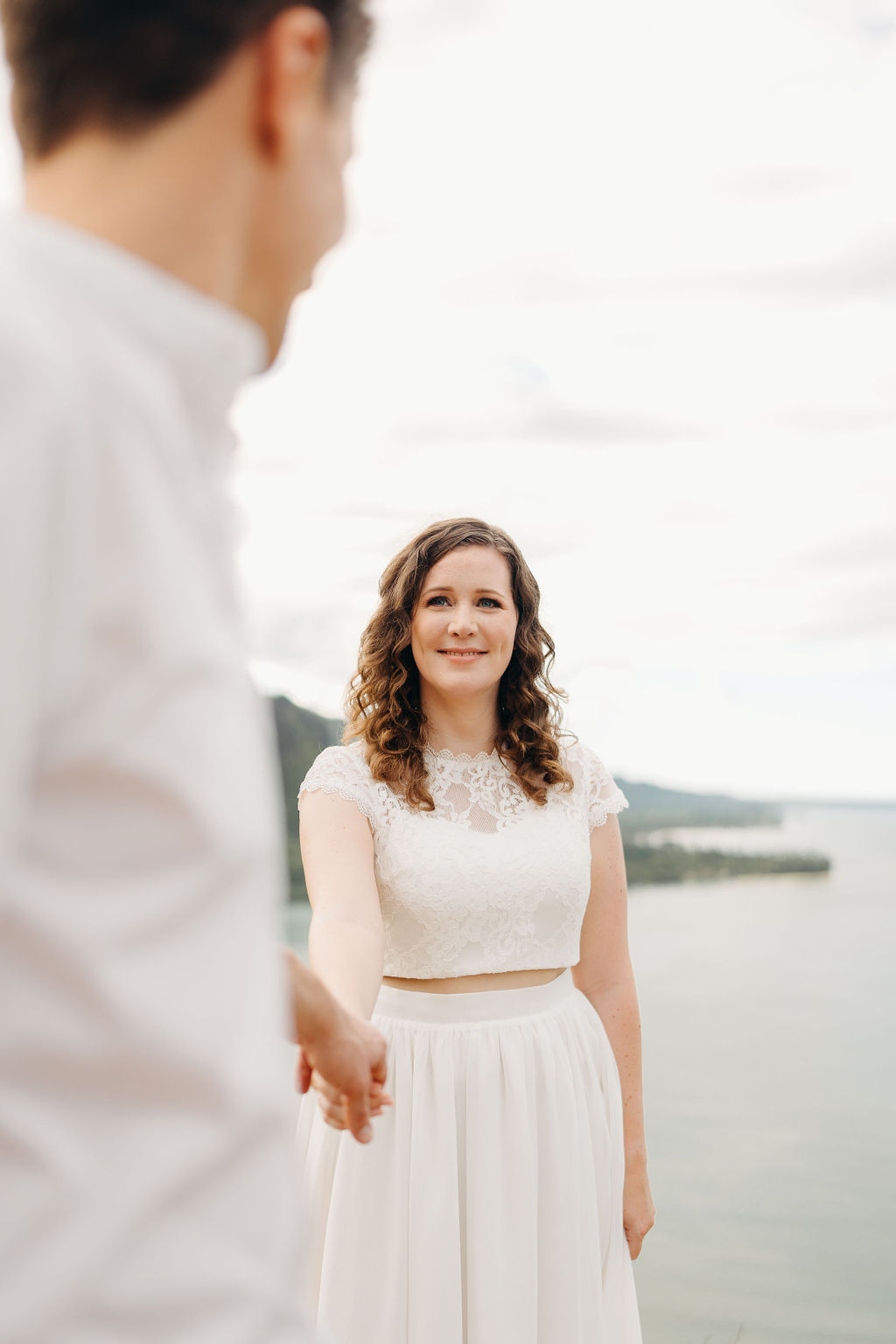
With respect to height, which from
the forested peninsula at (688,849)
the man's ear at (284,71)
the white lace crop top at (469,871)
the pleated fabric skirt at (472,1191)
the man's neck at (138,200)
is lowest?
the forested peninsula at (688,849)

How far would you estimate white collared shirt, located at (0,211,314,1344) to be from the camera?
361 mm

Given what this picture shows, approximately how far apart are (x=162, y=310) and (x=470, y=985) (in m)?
1.75

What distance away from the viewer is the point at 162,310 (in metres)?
0.41

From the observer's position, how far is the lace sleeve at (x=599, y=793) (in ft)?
7.27

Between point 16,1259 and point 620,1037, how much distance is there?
1.98 m

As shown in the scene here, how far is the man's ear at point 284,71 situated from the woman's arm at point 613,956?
187 centimetres

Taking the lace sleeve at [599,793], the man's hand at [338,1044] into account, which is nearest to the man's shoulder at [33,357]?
the man's hand at [338,1044]

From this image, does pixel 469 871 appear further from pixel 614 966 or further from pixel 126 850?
pixel 126 850

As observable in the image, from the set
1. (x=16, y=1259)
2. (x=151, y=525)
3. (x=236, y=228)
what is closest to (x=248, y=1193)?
(x=16, y=1259)

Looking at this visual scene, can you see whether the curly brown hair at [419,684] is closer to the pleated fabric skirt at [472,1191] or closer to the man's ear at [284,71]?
the pleated fabric skirt at [472,1191]

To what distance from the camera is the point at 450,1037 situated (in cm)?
Result: 196

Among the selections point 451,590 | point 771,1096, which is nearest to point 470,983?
point 451,590

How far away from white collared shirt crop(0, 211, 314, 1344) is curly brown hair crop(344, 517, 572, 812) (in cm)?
172

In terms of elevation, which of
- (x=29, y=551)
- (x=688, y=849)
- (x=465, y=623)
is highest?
(x=29, y=551)
